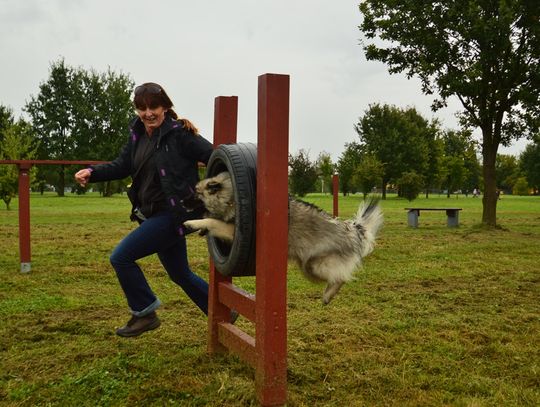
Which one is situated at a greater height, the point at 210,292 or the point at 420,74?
the point at 420,74

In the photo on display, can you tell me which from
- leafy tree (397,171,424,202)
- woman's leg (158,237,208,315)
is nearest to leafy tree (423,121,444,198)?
leafy tree (397,171,424,202)

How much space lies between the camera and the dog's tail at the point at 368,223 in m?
4.00

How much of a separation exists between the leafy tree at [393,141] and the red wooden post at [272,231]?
49.6m

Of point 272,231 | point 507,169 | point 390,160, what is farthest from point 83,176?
point 507,169

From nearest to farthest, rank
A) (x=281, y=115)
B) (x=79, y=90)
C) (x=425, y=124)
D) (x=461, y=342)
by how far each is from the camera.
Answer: (x=281, y=115), (x=461, y=342), (x=79, y=90), (x=425, y=124)

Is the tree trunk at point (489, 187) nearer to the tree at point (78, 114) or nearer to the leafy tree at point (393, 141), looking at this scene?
the leafy tree at point (393, 141)

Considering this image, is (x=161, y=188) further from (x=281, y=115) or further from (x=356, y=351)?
(x=356, y=351)

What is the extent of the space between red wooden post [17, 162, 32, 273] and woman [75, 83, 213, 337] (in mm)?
4171

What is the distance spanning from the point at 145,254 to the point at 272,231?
1.21 m

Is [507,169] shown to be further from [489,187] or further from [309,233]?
[309,233]

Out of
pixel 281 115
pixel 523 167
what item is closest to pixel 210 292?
pixel 281 115

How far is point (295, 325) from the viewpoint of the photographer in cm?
485

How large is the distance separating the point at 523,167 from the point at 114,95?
61.5 meters

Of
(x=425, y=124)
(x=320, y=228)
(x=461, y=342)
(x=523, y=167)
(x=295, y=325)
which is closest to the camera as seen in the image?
(x=320, y=228)
